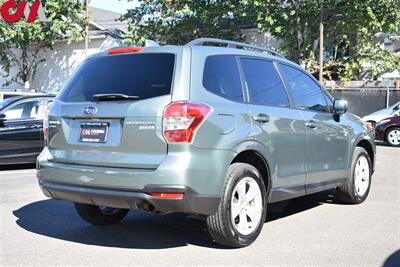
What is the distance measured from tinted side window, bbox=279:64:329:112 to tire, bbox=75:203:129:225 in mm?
2396

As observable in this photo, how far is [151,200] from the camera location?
455 centimetres

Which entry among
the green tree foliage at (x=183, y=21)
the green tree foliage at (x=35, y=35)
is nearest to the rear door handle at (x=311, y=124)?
the green tree foliage at (x=183, y=21)

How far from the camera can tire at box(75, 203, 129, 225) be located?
5938 mm

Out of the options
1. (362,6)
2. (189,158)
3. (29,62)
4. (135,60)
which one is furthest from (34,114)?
(29,62)

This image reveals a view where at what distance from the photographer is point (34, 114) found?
37.1 ft

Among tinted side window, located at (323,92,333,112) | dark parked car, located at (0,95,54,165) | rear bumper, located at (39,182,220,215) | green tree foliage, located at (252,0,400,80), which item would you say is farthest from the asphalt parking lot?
green tree foliage, located at (252,0,400,80)

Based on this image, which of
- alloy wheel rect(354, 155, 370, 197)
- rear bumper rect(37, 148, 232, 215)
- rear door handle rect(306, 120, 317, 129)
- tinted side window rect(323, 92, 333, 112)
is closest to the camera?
rear bumper rect(37, 148, 232, 215)

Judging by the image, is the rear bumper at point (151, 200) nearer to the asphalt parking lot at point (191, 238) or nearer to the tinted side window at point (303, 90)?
the asphalt parking lot at point (191, 238)

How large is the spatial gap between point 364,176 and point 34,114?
22.7 ft

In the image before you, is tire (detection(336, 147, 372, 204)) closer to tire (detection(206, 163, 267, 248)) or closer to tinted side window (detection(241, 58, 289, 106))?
tinted side window (detection(241, 58, 289, 106))

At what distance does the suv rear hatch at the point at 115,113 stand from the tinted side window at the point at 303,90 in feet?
5.79

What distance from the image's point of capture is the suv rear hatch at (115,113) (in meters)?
4.66

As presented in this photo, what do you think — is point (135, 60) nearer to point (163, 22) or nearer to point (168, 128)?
point (168, 128)

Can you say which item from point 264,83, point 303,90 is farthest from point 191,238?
point 303,90
